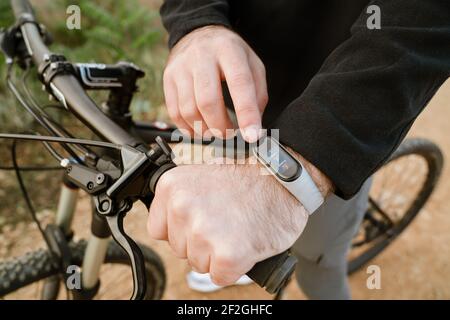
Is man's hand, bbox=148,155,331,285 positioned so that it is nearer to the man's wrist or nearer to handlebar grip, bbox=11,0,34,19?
the man's wrist

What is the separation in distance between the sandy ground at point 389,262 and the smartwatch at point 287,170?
5.52 ft

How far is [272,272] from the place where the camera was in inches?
28.9

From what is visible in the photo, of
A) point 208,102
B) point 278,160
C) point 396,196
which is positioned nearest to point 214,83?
point 208,102

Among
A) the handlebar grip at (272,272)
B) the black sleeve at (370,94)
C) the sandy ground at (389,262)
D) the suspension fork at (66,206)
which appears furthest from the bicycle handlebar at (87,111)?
the sandy ground at (389,262)

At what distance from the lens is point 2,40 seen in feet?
4.21

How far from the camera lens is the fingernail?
2.65ft

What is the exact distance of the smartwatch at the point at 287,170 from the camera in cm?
76

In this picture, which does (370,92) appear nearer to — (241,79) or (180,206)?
(241,79)

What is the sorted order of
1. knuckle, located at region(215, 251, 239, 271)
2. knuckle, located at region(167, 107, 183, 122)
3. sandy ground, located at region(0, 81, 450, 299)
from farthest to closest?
sandy ground, located at region(0, 81, 450, 299) → knuckle, located at region(167, 107, 183, 122) → knuckle, located at region(215, 251, 239, 271)

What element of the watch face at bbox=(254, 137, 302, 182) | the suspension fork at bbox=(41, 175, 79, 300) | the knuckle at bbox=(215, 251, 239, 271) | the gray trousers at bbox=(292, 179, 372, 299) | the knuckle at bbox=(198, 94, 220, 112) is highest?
the knuckle at bbox=(198, 94, 220, 112)

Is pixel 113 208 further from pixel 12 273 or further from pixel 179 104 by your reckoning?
pixel 12 273

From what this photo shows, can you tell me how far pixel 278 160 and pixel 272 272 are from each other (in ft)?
0.68

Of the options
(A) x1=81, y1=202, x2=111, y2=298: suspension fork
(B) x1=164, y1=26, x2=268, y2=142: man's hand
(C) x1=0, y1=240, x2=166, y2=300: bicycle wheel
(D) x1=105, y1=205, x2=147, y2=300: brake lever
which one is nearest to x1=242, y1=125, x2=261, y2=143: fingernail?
(B) x1=164, y1=26, x2=268, y2=142: man's hand

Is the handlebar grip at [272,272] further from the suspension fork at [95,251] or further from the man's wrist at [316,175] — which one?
the suspension fork at [95,251]
